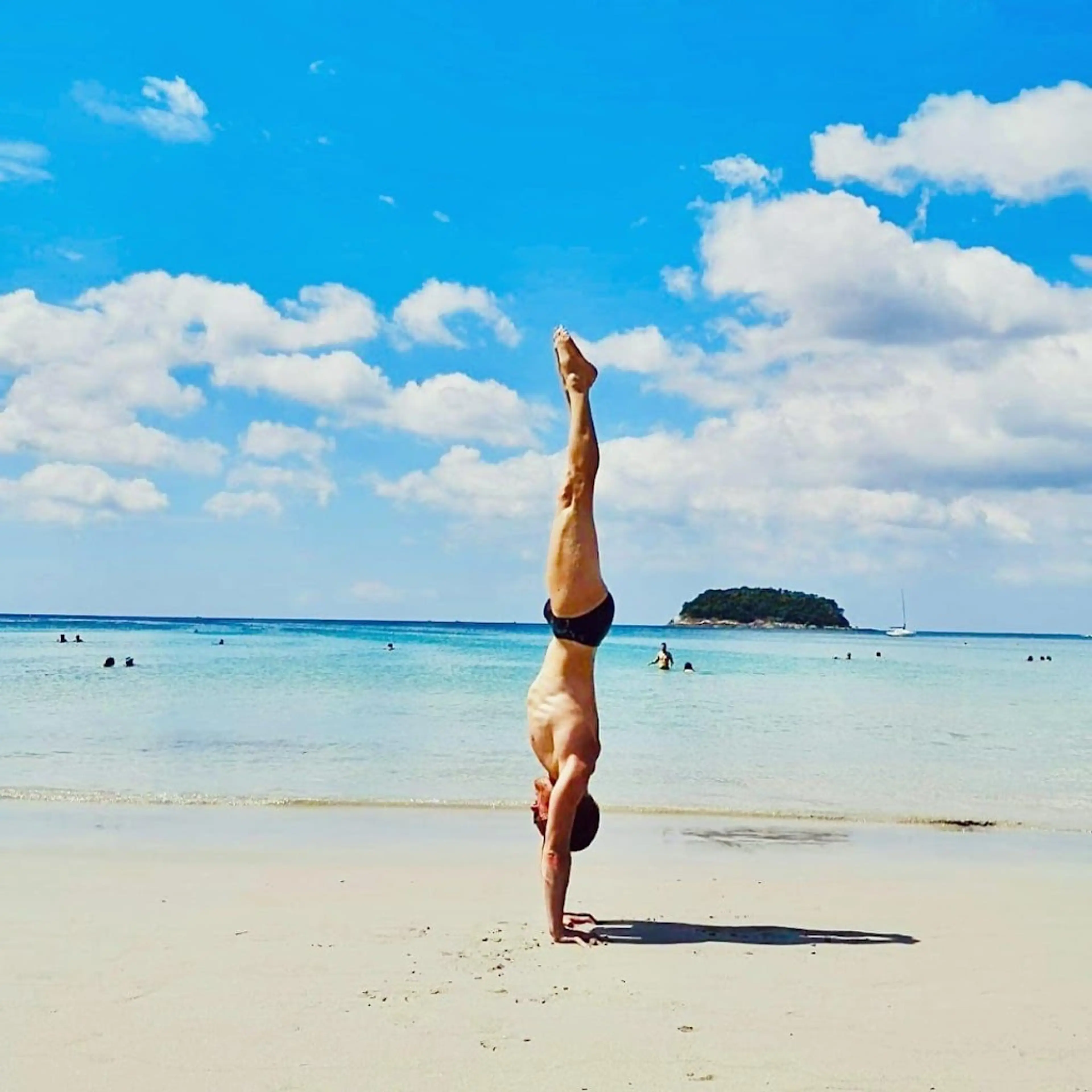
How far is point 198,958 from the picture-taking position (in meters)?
5.98

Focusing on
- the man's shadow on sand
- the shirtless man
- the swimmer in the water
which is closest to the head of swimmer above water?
the shirtless man

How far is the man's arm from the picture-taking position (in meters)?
6.50

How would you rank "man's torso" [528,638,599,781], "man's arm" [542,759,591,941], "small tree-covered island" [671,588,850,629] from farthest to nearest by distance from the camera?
"small tree-covered island" [671,588,850,629] → "man's torso" [528,638,599,781] → "man's arm" [542,759,591,941]

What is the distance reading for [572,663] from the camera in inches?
263

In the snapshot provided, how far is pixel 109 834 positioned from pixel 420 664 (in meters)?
39.1

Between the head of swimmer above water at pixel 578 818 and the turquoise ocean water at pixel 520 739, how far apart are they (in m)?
6.12

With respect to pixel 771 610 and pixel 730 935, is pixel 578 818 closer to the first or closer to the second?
pixel 730 935

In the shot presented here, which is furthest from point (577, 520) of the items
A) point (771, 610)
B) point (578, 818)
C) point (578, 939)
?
point (771, 610)

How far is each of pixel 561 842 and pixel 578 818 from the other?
22cm

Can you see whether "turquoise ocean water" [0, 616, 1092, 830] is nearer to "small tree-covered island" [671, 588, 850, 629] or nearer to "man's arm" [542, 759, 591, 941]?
"man's arm" [542, 759, 591, 941]

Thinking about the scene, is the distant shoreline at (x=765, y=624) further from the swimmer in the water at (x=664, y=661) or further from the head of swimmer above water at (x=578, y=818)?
the head of swimmer above water at (x=578, y=818)

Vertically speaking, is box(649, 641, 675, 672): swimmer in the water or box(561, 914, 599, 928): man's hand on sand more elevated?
box(649, 641, 675, 672): swimmer in the water

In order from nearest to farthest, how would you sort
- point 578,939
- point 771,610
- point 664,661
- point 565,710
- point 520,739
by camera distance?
point 578,939, point 565,710, point 520,739, point 664,661, point 771,610

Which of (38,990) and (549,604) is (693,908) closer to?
(549,604)
